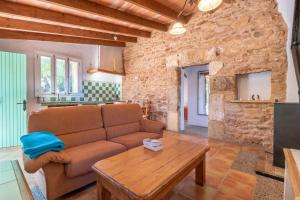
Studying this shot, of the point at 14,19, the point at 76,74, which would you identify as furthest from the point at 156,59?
the point at 14,19

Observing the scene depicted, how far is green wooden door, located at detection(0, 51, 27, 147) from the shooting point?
9.93 ft

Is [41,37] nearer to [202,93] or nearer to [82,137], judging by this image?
[82,137]

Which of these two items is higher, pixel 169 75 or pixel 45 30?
pixel 45 30

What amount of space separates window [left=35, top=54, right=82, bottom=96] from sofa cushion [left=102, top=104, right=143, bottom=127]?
2507 millimetres

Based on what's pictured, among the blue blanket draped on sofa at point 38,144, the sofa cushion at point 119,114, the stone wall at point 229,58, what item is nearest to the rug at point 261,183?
the stone wall at point 229,58

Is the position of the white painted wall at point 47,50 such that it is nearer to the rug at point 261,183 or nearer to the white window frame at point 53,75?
the white window frame at point 53,75

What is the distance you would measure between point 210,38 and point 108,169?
3.74 m

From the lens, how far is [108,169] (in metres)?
1.26

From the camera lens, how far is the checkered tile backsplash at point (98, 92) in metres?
4.82

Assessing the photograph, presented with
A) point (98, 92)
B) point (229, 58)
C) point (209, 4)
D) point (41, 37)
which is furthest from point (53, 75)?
point (229, 58)

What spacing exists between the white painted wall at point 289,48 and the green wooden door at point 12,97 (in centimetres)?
511

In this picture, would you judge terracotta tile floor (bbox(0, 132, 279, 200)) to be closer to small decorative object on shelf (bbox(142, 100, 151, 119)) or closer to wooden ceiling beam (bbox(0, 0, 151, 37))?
wooden ceiling beam (bbox(0, 0, 151, 37))

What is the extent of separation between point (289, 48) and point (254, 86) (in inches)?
35.0

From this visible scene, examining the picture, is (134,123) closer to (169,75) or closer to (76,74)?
(169,75)
